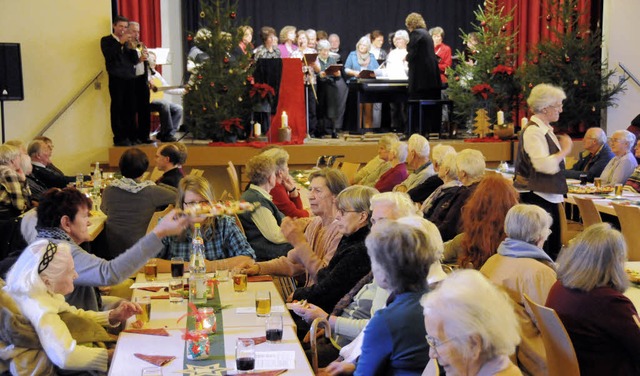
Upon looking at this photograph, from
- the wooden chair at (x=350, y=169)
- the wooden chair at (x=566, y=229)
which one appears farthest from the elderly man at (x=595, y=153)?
the wooden chair at (x=350, y=169)

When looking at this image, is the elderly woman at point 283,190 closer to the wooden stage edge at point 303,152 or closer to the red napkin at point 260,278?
the red napkin at point 260,278

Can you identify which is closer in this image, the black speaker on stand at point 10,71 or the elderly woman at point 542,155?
the elderly woman at point 542,155

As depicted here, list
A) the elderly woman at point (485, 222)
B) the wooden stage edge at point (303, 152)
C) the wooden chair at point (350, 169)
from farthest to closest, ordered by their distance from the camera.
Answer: the wooden stage edge at point (303, 152), the wooden chair at point (350, 169), the elderly woman at point (485, 222)

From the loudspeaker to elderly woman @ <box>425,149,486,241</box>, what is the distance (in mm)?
6647

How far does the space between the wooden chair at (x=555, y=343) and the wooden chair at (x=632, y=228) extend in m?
2.96

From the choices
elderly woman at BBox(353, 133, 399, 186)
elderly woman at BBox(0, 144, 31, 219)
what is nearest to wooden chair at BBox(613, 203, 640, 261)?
elderly woman at BBox(353, 133, 399, 186)

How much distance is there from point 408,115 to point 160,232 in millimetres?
9677

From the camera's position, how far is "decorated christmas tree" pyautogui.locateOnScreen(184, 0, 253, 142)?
1193 centimetres

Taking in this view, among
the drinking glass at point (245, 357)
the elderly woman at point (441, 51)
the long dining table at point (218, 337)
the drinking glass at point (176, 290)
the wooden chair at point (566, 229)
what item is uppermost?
the elderly woman at point (441, 51)

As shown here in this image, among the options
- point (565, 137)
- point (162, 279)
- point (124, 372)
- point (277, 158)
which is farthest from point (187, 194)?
point (565, 137)

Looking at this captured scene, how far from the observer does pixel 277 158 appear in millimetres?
7094

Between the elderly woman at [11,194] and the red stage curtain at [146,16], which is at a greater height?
the red stage curtain at [146,16]

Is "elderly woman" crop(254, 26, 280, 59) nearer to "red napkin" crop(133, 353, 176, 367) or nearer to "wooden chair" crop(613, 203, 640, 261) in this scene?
"wooden chair" crop(613, 203, 640, 261)

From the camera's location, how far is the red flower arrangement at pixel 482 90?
12.8 meters
